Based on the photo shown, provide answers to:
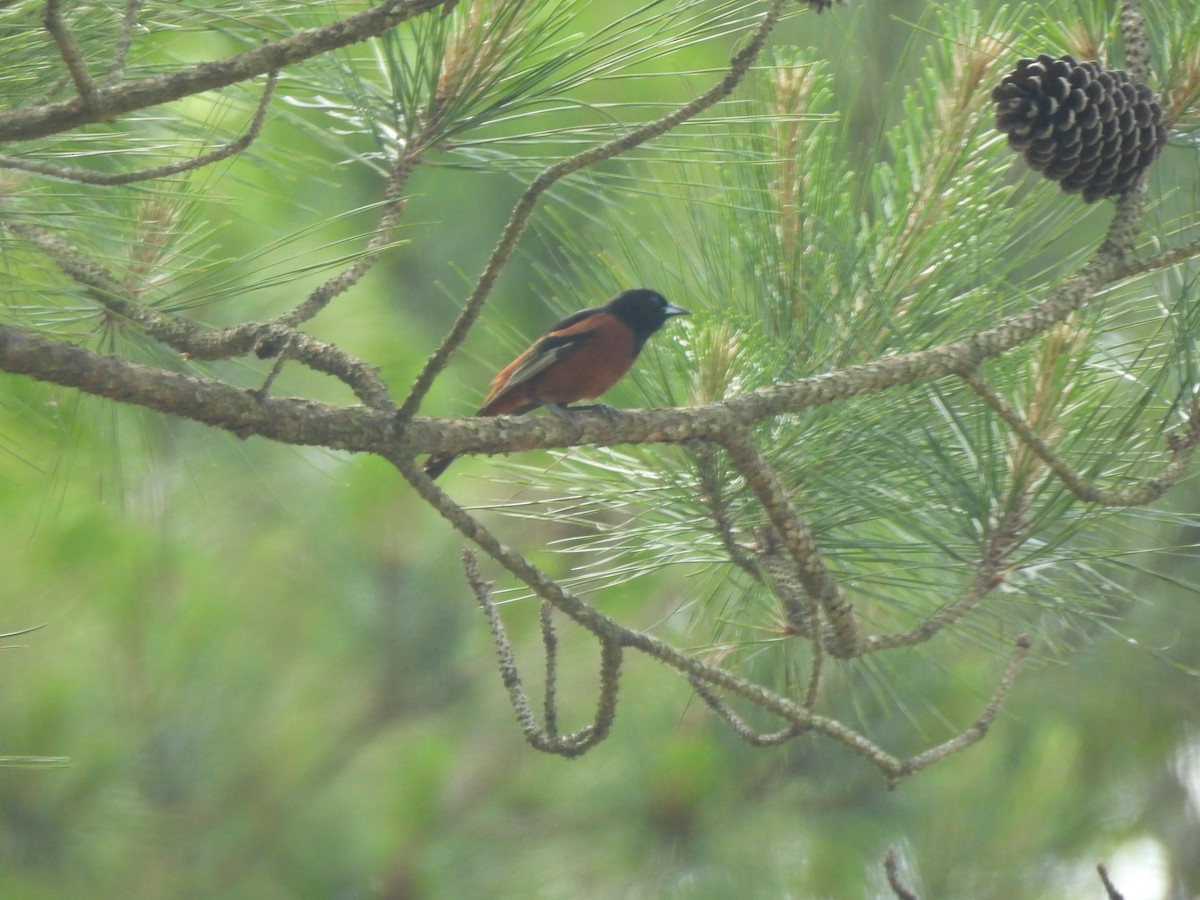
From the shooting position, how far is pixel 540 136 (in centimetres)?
155

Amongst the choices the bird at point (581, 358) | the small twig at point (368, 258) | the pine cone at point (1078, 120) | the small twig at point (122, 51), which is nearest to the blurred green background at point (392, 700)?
the bird at point (581, 358)

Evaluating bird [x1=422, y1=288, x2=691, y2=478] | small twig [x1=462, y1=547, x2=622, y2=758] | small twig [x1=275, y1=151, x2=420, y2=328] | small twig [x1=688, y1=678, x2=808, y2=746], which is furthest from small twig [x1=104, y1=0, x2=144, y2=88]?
bird [x1=422, y1=288, x2=691, y2=478]

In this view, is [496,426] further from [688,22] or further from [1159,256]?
[1159,256]

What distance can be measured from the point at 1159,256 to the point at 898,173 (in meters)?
0.40

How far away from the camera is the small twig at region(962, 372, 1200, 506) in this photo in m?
1.54

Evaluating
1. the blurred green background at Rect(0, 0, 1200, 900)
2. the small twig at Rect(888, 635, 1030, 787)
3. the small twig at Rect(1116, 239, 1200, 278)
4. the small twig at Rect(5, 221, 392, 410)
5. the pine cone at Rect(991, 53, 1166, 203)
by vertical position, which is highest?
the pine cone at Rect(991, 53, 1166, 203)

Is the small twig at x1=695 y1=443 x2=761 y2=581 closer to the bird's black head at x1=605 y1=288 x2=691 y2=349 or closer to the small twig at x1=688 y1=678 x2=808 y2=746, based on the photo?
the small twig at x1=688 y1=678 x2=808 y2=746

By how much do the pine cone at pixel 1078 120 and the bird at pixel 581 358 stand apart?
3.18 feet

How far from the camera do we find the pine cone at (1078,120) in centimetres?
175

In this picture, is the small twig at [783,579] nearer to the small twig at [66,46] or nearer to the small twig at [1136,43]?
the small twig at [1136,43]

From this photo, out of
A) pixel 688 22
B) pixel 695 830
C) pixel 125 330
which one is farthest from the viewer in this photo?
pixel 695 830

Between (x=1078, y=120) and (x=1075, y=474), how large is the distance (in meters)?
0.54

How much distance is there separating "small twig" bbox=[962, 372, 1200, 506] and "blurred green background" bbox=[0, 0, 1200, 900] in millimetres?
1256

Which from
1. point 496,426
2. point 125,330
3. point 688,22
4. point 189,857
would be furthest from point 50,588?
point 688,22
